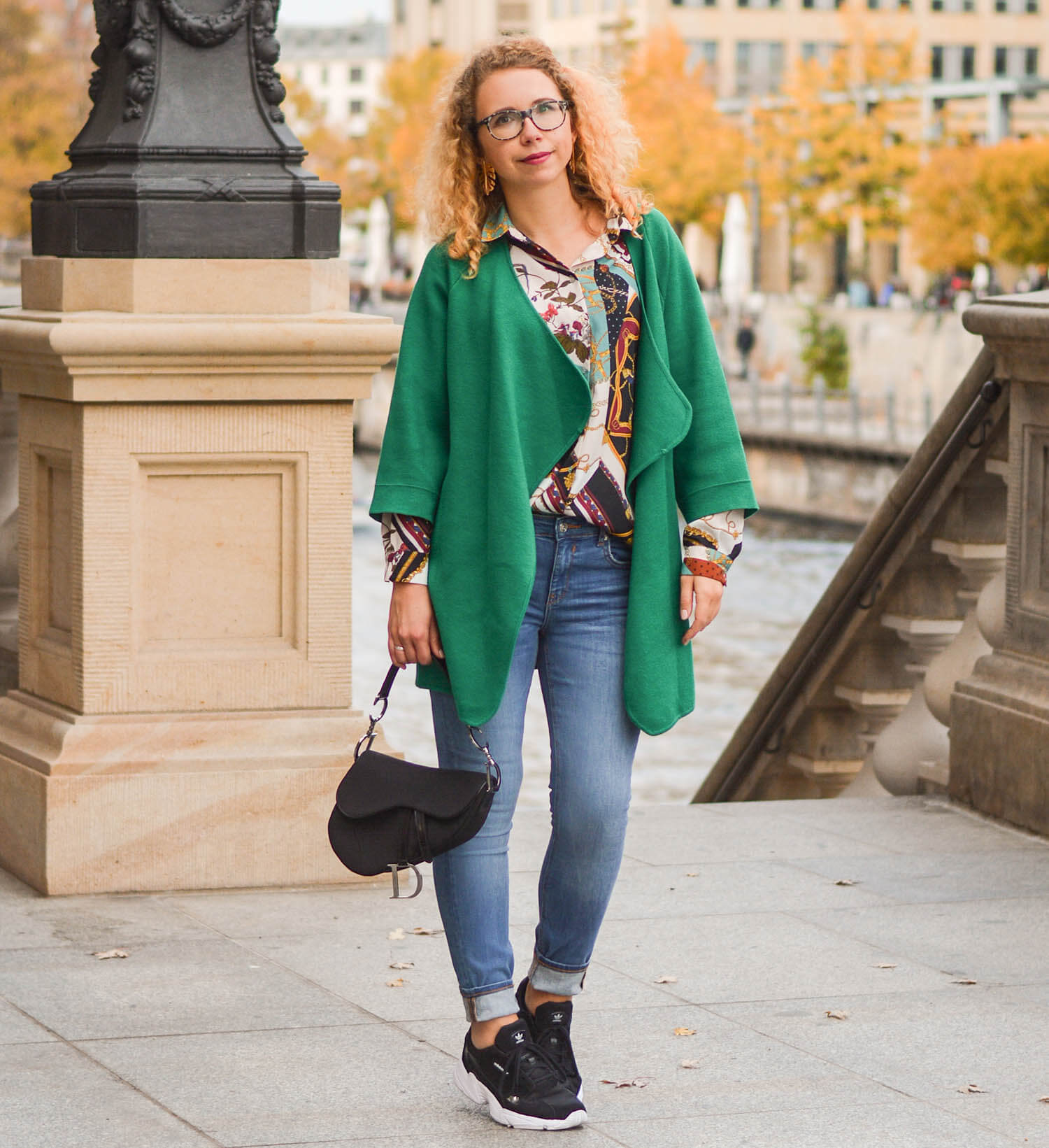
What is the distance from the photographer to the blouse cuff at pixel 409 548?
3.45m

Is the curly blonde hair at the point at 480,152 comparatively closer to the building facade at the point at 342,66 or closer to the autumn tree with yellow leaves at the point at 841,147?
the autumn tree with yellow leaves at the point at 841,147

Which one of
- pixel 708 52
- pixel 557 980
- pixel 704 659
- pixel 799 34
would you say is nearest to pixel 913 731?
pixel 557 980

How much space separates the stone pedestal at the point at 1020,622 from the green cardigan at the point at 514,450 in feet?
8.19

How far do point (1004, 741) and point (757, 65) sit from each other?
84.4m

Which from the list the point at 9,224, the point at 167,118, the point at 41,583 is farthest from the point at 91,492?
the point at 9,224

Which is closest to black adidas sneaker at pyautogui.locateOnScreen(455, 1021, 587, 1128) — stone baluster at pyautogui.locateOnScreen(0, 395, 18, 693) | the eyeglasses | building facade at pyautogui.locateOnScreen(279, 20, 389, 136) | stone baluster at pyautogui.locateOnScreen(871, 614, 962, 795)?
the eyeglasses

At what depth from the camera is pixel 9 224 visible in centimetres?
7675

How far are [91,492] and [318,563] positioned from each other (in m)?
0.56

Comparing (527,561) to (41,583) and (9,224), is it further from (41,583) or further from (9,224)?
(9,224)

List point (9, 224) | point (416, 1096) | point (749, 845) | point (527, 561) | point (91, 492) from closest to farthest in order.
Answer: point (527, 561)
point (416, 1096)
point (91, 492)
point (749, 845)
point (9, 224)

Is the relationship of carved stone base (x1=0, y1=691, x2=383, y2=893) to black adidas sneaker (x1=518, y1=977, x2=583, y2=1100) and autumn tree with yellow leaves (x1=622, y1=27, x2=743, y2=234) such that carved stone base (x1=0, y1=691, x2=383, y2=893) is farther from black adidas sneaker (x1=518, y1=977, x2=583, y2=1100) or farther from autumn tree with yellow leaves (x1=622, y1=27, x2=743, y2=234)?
autumn tree with yellow leaves (x1=622, y1=27, x2=743, y2=234)

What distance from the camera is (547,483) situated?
3.40 meters

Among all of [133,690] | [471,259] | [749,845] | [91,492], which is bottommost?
[749,845]

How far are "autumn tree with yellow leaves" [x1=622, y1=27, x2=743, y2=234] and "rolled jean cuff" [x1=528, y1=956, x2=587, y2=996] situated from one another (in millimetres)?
59669
